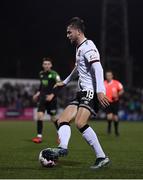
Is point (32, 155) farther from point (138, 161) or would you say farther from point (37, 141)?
point (37, 141)

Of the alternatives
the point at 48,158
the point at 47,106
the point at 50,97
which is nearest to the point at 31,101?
the point at 47,106

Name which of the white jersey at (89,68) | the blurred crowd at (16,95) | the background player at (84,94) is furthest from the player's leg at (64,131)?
the blurred crowd at (16,95)

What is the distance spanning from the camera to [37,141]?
48.5 feet

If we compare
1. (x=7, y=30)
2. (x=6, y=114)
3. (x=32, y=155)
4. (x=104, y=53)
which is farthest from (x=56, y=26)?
(x=32, y=155)

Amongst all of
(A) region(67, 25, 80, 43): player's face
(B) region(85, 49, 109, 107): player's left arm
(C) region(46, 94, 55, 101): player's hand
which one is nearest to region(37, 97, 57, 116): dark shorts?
(C) region(46, 94, 55, 101): player's hand

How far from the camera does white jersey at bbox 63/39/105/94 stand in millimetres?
8438

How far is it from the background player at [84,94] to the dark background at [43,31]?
123ft

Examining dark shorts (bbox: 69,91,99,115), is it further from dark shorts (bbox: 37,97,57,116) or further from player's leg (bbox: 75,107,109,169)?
dark shorts (bbox: 37,97,57,116)

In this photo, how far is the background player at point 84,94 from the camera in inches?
334

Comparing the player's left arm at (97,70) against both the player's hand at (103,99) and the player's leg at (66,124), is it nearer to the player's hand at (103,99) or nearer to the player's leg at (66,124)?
the player's hand at (103,99)

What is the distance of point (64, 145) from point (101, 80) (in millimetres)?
1209

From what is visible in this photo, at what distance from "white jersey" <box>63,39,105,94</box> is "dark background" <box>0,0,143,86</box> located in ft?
123

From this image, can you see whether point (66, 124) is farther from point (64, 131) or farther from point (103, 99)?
point (103, 99)

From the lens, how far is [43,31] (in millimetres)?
49938
